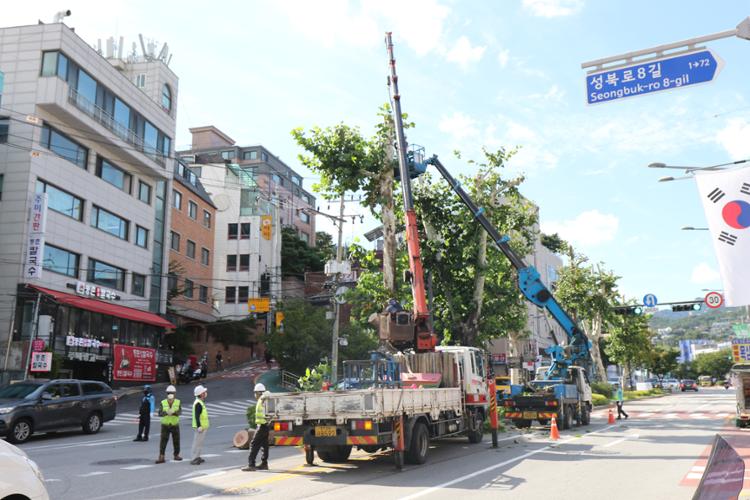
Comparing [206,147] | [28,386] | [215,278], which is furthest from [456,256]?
[206,147]

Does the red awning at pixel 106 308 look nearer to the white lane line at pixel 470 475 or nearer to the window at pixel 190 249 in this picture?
the window at pixel 190 249

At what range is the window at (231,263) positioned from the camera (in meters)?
60.9

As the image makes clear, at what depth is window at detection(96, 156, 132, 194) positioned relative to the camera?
35750mm

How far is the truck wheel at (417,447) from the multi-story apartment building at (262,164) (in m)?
57.1

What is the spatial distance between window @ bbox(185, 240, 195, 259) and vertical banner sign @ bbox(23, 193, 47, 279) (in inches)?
825

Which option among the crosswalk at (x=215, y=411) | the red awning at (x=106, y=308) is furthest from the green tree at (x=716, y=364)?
the crosswalk at (x=215, y=411)

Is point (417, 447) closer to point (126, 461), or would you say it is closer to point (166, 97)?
point (126, 461)

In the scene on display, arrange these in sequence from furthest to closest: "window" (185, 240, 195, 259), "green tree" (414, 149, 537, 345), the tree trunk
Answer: "window" (185, 240, 195, 259)
"green tree" (414, 149, 537, 345)
the tree trunk

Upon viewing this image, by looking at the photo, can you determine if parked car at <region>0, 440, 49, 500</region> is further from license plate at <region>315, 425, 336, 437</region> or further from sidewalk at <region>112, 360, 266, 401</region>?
sidewalk at <region>112, 360, 266, 401</region>

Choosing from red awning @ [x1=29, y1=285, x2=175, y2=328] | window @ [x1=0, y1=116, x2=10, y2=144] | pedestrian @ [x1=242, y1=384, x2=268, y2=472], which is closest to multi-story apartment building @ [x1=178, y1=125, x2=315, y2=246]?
red awning @ [x1=29, y1=285, x2=175, y2=328]

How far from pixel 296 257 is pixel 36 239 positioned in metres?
38.6

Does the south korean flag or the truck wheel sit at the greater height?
the south korean flag

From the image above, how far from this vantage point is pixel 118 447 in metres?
16.7

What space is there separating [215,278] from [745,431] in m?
48.3
